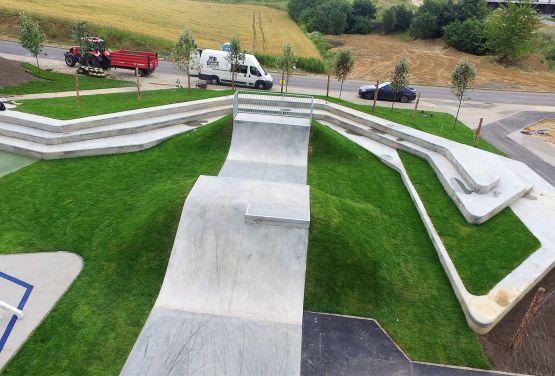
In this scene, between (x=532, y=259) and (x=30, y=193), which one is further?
(x=30, y=193)

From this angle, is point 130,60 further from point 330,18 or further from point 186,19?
point 330,18

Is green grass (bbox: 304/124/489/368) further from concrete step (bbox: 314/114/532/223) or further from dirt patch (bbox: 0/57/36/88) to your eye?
dirt patch (bbox: 0/57/36/88)

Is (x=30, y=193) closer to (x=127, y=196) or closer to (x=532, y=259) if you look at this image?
(x=127, y=196)

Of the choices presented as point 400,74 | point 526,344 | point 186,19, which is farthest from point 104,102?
point 186,19

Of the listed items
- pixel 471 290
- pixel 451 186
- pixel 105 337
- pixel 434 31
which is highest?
pixel 434 31

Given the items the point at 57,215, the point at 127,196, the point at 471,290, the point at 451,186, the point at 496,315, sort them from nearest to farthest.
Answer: the point at 496,315
the point at 471,290
the point at 57,215
the point at 127,196
the point at 451,186

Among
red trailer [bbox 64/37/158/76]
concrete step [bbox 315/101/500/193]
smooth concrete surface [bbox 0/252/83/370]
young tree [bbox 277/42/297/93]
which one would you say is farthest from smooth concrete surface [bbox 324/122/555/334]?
red trailer [bbox 64/37/158/76]

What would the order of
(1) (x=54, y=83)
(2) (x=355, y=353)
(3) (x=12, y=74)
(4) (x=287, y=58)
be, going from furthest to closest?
(1) (x=54, y=83), (3) (x=12, y=74), (4) (x=287, y=58), (2) (x=355, y=353)

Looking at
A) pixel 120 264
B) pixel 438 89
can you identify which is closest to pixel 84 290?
pixel 120 264
